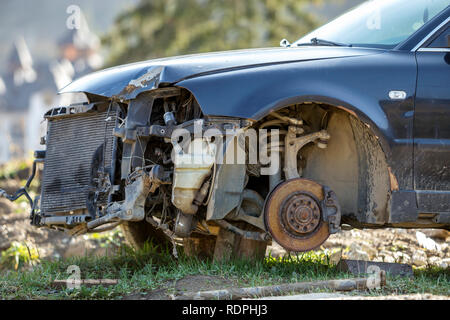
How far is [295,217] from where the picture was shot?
4289mm

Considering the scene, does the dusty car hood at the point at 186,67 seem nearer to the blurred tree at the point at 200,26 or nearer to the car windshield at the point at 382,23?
the car windshield at the point at 382,23

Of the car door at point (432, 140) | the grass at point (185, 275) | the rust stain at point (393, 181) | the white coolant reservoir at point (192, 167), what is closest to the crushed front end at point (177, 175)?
the white coolant reservoir at point (192, 167)

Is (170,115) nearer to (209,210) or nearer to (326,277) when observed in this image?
(209,210)

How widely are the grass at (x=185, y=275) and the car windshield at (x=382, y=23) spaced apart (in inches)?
64.9

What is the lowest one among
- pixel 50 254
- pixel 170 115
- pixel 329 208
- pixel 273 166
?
→ pixel 50 254

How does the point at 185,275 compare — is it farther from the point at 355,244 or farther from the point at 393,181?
the point at 355,244

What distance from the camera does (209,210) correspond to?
13.9 ft

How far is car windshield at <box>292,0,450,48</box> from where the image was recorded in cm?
473

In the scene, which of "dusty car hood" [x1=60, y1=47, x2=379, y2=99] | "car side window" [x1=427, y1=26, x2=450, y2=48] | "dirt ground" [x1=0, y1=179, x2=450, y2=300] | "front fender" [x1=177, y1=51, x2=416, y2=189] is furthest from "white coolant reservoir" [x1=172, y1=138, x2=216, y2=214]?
"car side window" [x1=427, y1=26, x2=450, y2=48]

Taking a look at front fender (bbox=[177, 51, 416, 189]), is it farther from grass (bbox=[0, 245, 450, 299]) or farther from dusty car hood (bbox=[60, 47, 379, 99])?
grass (bbox=[0, 245, 450, 299])

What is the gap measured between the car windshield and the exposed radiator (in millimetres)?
1911

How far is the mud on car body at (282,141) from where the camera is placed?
165 inches
